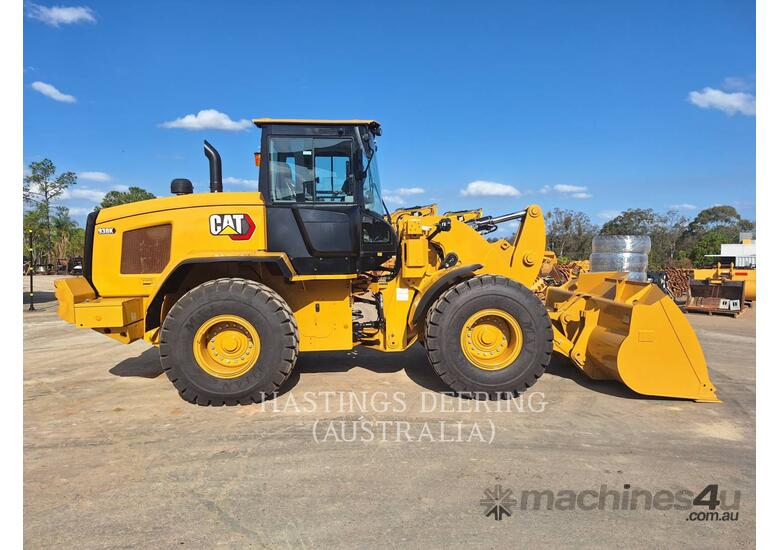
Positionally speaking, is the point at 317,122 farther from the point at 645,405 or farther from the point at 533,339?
the point at 645,405

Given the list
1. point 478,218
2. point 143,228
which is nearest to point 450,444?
point 478,218

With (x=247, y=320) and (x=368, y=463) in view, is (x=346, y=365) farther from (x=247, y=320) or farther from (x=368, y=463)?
(x=368, y=463)

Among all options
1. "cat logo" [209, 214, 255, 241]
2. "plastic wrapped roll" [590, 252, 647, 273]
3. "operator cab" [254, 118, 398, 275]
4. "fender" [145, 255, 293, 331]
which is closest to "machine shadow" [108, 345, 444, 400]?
"fender" [145, 255, 293, 331]

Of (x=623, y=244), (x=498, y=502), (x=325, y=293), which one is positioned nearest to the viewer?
(x=498, y=502)

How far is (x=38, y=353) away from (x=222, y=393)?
499 centimetres

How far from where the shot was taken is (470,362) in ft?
15.9

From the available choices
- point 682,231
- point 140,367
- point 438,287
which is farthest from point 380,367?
point 682,231

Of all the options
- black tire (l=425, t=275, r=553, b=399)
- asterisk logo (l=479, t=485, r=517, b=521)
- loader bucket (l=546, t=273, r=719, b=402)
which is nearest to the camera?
asterisk logo (l=479, t=485, r=517, b=521)

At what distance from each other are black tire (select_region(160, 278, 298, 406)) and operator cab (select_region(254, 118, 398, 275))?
653 mm

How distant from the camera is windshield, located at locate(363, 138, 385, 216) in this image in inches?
203

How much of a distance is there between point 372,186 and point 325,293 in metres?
1.46

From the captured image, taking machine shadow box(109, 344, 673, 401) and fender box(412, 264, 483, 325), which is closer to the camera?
fender box(412, 264, 483, 325)

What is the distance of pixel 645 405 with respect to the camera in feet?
→ 15.0

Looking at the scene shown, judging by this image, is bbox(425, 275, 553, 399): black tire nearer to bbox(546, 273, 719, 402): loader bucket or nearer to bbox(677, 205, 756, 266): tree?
bbox(546, 273, 719, 402): loader bucket
